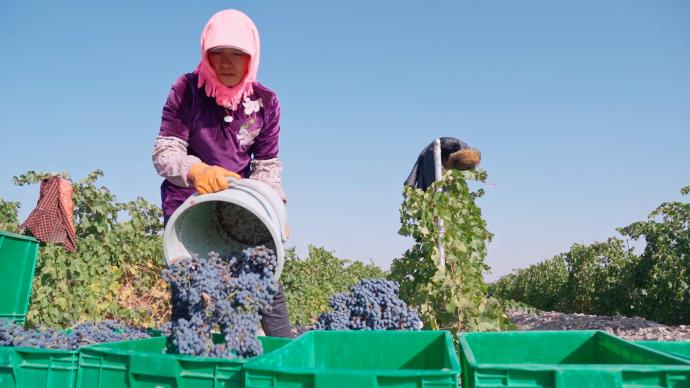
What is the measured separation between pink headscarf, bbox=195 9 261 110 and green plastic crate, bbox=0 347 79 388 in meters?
1.49

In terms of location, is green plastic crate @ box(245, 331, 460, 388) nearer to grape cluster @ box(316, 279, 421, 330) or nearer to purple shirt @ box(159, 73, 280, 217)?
grape cluster @ box(316, 279, 421, 330)

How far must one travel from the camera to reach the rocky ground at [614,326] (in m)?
6.50

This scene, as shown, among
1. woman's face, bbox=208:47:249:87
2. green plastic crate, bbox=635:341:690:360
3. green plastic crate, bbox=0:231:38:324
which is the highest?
woman's face, bbox=208:47:249:87

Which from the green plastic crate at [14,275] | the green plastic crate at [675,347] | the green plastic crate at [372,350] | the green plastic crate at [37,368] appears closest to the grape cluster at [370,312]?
the green plastic crate at [372,350]

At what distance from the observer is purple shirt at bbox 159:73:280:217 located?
2.77 meters

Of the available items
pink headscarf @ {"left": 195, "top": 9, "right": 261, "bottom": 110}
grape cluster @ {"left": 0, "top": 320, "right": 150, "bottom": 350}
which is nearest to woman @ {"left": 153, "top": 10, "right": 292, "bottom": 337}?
pink headscarf @ {"left": 195, "top": 9, "right": 261, "bottom": 110}

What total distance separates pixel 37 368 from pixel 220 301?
0.62 meters

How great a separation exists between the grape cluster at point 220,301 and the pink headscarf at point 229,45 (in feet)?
3.36

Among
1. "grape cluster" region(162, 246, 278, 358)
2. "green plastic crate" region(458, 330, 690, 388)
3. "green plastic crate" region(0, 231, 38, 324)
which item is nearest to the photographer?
"green plastic crate" region(458, 330, 690, 388)

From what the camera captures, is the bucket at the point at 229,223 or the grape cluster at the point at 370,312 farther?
the grape cluster at the point at 370,312

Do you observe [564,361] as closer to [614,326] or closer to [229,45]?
[229,45]

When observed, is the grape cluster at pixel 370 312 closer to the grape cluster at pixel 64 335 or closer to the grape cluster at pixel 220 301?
the grape cluster at pixel 220 301

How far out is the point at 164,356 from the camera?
1531mm

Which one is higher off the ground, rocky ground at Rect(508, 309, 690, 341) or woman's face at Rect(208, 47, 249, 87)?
woman's face at Rect(208, 47, 249, 87)
